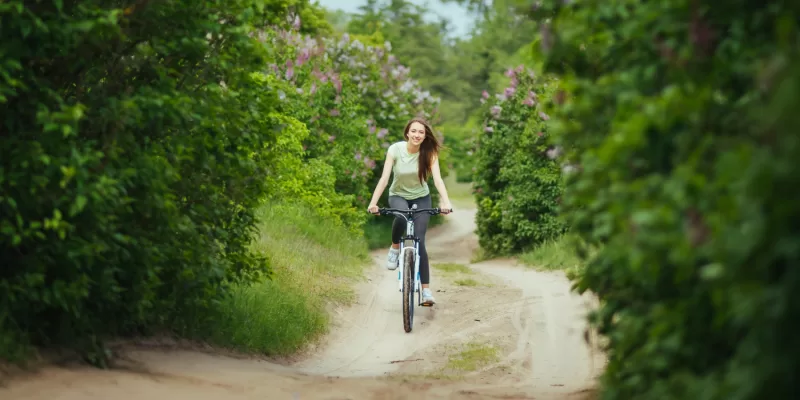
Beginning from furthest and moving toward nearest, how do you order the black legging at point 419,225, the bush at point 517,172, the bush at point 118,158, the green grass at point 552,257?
the bush at point 517,172
the green grass at point 552,257
the black legging at point 419,225
the bush at point 118,158

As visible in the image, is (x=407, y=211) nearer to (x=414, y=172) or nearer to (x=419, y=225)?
(x=419, y=225)

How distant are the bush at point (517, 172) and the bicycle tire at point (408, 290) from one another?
8.47m

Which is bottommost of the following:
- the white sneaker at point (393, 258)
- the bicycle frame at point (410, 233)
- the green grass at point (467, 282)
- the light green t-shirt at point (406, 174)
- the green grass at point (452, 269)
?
the green grass at point (452, 269)

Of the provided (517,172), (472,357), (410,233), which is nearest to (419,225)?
(410,233)

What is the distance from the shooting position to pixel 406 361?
8.85 m

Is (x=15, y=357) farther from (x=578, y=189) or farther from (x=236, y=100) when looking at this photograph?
(x=578, y=189)

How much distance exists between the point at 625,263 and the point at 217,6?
3881 mm

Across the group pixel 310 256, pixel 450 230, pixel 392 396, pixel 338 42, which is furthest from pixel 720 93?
pixel 450 230

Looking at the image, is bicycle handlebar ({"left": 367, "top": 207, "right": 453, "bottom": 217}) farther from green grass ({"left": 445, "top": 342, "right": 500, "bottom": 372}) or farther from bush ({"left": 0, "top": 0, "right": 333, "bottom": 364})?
bush ({"left": 0, "top": 0, "right": 333, "bottom": 364})

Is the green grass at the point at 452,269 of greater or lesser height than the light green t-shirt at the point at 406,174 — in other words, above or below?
below

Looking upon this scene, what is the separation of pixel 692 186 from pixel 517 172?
16.2 meters

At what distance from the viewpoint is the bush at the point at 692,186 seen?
297 centimetres

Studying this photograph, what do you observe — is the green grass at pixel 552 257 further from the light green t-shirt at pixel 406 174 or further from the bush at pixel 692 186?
the bush at pixel 692 186

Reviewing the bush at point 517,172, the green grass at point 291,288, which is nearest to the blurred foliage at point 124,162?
the green grass at point 291,288
